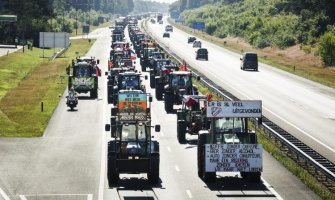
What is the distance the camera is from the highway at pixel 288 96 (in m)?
44.6

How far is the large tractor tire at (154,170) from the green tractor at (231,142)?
6.37 ft

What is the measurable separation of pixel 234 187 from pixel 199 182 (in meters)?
1.66

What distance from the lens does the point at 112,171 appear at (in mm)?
29219

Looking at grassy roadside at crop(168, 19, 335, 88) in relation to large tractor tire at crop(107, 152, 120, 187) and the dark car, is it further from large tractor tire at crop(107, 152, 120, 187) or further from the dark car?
large tractor tire at crop(107, 152, 120, 187)

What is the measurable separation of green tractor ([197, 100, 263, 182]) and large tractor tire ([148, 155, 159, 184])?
76.4 inches

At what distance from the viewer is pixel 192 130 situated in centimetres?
4053

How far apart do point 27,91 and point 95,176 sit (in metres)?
38.4

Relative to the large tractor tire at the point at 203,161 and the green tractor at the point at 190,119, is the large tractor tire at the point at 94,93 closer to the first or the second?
the green tractor at the point at 190,119

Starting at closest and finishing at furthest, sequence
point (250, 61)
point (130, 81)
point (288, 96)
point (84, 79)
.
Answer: point (130, 81) < point (84, 79) < point (288, 96) < point (250, 61)

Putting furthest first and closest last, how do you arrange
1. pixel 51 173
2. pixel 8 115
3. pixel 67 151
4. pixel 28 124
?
pixel 8 115 → pixel 28 124 → pixel 67 151 → pixel 51 173

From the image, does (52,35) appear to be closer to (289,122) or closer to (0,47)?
(0,47)

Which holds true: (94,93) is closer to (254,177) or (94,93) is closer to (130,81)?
(130,81)

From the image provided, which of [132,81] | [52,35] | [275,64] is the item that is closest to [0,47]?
[52,35]

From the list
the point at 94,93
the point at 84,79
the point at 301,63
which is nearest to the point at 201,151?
the point at 84,79
